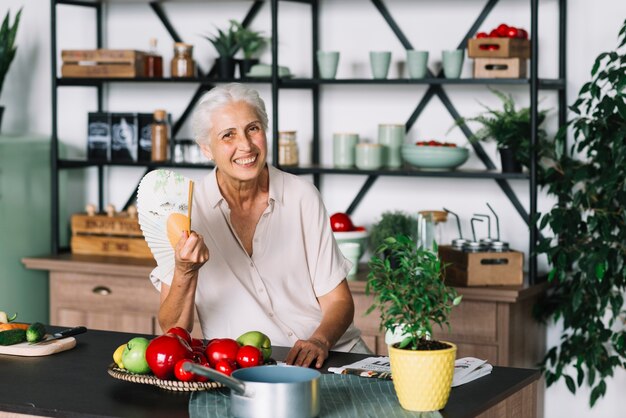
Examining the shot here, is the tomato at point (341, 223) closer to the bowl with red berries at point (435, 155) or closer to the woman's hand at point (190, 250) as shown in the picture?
the bowl with red berries at point (435, 155)

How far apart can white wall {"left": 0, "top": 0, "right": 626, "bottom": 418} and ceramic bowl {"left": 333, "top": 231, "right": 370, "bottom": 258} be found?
13.2 inches

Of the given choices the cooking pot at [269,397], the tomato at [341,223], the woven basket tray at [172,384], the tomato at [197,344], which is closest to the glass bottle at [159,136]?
the tomato at [341,223]

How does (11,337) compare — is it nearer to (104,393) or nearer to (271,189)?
(104,393)

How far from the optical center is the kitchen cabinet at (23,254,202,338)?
4809 mm

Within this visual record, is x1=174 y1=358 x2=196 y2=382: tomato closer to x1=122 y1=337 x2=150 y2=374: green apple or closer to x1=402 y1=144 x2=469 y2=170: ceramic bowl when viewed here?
x1=122 y1=337 x2=150 y2=374: green apple

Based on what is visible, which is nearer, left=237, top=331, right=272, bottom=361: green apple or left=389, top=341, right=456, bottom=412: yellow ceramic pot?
left=389, top=341, right=456, bottom=412: yellow ceramic pot

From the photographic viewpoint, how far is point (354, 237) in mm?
4586

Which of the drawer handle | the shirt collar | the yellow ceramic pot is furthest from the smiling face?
the drawer handle

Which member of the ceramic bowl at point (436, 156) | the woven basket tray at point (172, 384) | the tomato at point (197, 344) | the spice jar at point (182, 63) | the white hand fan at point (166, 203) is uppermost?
the spice jar at point (182, 63)

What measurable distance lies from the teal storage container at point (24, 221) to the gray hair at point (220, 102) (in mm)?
2095

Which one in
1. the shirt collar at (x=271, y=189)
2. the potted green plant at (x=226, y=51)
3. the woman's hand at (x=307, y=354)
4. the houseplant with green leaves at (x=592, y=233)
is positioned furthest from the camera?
the potted green plant at (x=226, y=51)

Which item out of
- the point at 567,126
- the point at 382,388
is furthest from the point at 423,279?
the point at 567,126

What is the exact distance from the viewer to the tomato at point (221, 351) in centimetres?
240

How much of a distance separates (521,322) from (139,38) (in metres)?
2.41
